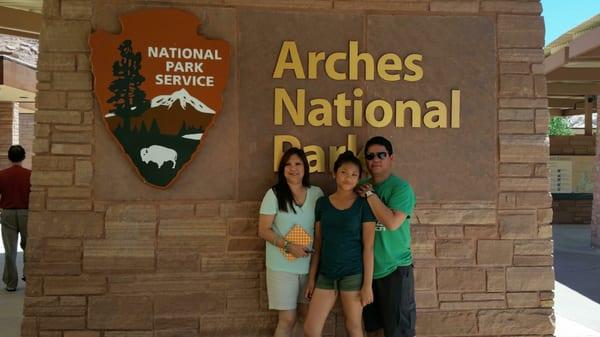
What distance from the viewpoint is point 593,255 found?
9.75m

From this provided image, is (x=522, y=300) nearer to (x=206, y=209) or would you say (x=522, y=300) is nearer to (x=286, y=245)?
(x=286, y=245)

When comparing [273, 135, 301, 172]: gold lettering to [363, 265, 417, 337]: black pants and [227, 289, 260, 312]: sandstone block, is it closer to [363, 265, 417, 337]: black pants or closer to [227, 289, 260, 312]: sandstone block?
[227, 289, 260, 312]: sandstone block

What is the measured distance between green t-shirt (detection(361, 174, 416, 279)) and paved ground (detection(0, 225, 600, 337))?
2.13 m

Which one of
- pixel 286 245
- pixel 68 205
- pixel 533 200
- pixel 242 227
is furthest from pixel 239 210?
pixel 533 200

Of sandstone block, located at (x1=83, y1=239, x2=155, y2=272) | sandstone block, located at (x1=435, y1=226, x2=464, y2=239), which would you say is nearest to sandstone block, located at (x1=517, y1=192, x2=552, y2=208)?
sandstone block, located at (x1=435, y1=226, x2=464, y2=239)

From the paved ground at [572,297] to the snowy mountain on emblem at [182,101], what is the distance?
2337 mm

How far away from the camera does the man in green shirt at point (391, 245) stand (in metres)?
3.75

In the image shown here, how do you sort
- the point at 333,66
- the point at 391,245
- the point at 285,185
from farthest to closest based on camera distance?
the point at 333,66 → the point at 285,185 → the point at 391,245

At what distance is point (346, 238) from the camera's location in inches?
145

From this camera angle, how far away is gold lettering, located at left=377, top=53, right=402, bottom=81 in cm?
448

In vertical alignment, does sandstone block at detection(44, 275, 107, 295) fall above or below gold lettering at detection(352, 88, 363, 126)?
below

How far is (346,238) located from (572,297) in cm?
417

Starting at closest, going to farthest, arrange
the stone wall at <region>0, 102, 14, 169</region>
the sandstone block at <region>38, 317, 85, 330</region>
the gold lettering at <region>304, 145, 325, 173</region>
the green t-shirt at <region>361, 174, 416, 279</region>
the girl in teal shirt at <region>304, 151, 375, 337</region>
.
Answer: the girl in teal shirt at <region>304, 151, 375, 337</region>, the green t-shirt at <region>361, 174, 416, 279</region>, the sandstone block at <region>38, 317, 85, 330</region>, the gold lettering at <region>304, 145, 325, 173</region>, the stone wall at <region>0, 102, 14, 169</region>

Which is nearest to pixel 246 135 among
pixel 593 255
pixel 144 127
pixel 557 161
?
pixel 144 127
